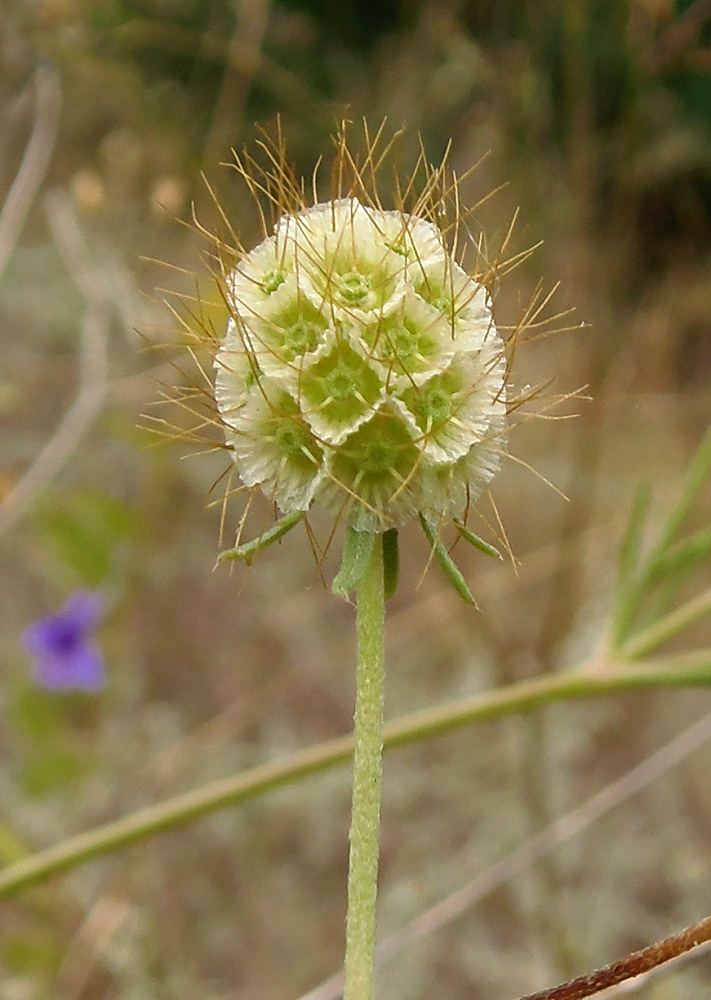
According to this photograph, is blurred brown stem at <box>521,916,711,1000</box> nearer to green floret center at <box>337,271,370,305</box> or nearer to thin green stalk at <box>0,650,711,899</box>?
green floret center at <box>337,271,370,305</box>

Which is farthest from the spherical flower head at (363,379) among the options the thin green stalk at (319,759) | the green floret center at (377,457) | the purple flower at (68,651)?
the purple flower at (68,651)

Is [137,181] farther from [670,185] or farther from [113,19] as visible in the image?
[670,185]

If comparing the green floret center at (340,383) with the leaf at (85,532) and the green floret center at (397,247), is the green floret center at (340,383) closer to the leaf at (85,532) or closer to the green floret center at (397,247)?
the green floret center at (397,247)

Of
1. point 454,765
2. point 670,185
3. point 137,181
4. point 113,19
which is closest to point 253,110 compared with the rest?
point 113,19

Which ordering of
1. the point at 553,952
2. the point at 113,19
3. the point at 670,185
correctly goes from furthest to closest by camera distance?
the point at 670,185 → the point at 113,19 → the point at 553,952

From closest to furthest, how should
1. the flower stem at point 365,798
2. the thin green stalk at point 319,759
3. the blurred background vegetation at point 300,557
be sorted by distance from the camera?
the flower stem at point 365,798
the thin green stalk at point 319,759
the blurred background vegetation at point 300,557

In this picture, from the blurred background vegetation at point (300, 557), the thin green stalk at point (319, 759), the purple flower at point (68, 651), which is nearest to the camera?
the thin green stalk at point (319, 759)

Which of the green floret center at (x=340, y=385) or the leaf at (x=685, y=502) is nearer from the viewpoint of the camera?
the green floret center at (x=340, y=385)
